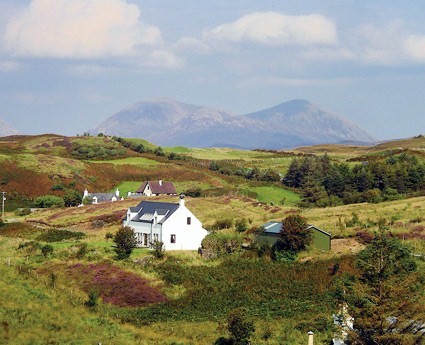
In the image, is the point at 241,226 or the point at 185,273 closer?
the point at 185,273

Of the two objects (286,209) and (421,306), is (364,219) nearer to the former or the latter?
(286,209)

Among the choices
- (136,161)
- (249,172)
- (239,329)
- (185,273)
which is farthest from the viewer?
(136,161)

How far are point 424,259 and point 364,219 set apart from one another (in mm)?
17268

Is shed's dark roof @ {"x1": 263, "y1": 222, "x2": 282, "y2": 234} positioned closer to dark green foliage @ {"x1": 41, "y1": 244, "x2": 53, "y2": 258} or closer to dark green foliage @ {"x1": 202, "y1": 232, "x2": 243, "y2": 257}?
dark green foliage @ {"x1": 202, "y1": 232, "x2": 243, "y2": 257}

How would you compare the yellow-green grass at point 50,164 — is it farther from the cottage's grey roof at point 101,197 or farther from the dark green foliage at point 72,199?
the dark green foliage at point 72,199

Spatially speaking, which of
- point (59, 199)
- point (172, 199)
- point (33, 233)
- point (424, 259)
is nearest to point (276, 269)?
point (424, 259)

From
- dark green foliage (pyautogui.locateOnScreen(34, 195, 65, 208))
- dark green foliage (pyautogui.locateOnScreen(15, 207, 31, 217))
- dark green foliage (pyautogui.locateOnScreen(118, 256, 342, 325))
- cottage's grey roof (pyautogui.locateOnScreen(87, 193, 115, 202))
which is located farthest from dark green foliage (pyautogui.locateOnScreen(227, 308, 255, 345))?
cottage's grey roof (pyautogui.locateOnScreen(87, 193, 115, 202))

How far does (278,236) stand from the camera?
56.2 meters

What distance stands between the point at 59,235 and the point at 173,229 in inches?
559

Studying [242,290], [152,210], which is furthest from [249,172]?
[242,290]

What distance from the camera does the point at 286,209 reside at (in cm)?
7956

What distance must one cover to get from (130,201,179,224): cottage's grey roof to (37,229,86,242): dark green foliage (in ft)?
21.4

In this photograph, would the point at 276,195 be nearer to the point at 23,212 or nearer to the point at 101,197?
the point at 101,197

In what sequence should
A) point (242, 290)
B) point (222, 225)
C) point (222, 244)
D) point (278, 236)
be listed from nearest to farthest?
point (242, 290) → point (278, 236) → point (222, 244) → point (222, 225)
